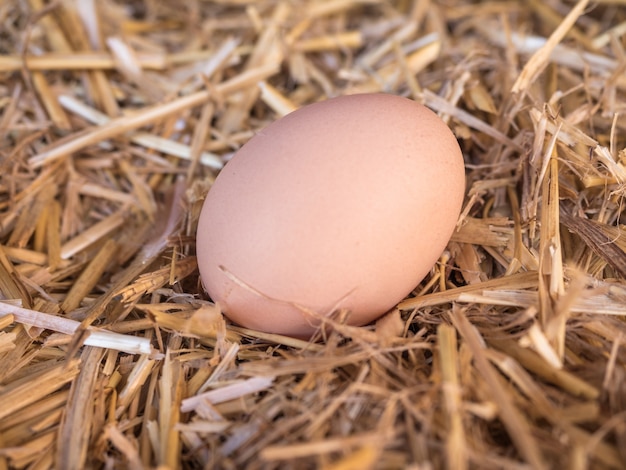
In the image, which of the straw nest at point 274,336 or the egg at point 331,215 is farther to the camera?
the egg at point 331,215

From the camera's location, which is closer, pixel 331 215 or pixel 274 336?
pixel 331 215

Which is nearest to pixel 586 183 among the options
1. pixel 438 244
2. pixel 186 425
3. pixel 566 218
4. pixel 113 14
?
pixel 566 218

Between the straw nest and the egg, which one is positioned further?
the egg

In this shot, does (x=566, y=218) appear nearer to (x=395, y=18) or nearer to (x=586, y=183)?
(x=586, y=183)
